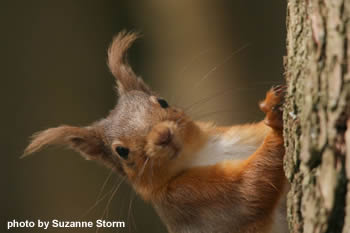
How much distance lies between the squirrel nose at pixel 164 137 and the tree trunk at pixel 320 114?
0.84 m

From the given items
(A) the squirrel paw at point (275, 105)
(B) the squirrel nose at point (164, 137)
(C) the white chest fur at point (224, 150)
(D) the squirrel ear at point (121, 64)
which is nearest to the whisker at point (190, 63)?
(D) the squirrel ear at point (121, 64)

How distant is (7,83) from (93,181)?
4.42ft

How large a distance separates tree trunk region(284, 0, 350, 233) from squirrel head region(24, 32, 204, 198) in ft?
2.89

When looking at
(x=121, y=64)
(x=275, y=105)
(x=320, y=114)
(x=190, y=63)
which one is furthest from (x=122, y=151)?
(x=190, y=63)

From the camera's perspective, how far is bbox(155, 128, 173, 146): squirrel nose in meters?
2.45

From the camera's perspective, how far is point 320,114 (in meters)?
1.50

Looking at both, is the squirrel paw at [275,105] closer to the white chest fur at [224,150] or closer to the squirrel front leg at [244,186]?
the squirrel front leg at [244,186]

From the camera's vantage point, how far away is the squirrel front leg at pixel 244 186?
2.19 m

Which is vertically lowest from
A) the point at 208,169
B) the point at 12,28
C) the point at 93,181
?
the point at 93,181

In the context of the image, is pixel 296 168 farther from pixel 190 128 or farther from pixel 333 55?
pixel 190 128

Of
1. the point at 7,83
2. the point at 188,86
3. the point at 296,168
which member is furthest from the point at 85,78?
the point at 296,168

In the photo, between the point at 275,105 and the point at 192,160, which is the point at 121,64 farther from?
the point at 275,105

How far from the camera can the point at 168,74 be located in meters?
4.88

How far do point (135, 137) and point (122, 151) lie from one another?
14 centimetres
